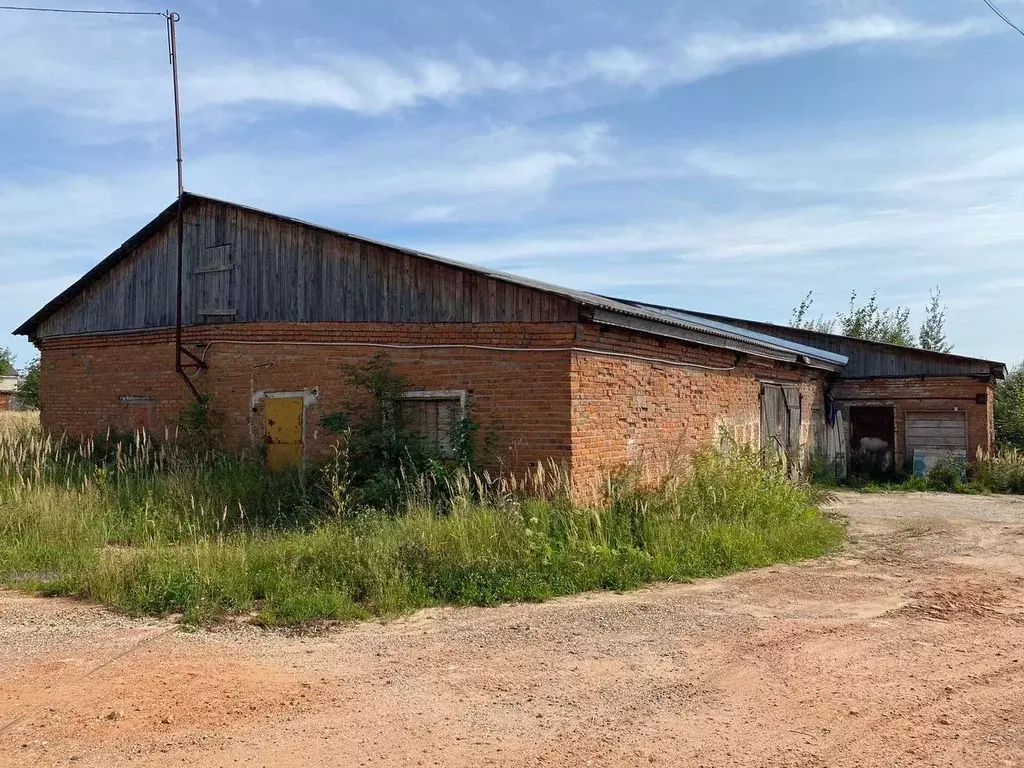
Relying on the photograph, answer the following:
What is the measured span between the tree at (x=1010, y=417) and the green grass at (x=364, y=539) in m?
13.9

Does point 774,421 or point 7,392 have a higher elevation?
point 7,392

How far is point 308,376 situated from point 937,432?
46.8 feet

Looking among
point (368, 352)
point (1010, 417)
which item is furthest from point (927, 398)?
point (368, 352)

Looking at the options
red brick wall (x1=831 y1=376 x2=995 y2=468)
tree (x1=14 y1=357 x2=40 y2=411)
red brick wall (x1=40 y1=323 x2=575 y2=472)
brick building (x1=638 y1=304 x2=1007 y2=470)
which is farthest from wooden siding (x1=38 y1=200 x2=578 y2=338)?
tree (x1=14 y1=357 x2=40 y2=411)

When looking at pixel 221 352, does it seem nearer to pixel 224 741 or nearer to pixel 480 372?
pixel 480 372

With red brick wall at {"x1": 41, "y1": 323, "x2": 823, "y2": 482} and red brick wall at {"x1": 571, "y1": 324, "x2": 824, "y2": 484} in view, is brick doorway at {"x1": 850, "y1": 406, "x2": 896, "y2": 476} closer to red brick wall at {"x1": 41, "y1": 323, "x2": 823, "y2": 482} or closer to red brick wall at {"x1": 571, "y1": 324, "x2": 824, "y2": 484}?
red brick wall at {"x1": 41, "y1": 323, "x2": 823, "y2": 482}

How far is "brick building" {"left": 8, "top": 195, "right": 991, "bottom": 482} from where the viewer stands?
32.0 feet

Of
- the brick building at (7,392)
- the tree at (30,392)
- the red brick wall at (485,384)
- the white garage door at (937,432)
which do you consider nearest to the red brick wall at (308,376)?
the red brick wall at (485,384)

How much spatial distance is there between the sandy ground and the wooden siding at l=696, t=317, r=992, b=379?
40.7 feet

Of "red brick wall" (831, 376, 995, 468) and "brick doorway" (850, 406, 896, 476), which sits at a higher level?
"red brick wall" (831, 376, 995, 468)

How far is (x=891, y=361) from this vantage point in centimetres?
1911

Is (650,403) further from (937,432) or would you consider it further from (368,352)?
(937,432)

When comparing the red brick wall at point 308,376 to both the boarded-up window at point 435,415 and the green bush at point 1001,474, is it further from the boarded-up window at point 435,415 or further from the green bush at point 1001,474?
the green bush at point 1001,474

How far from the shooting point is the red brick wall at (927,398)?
59.6ft
